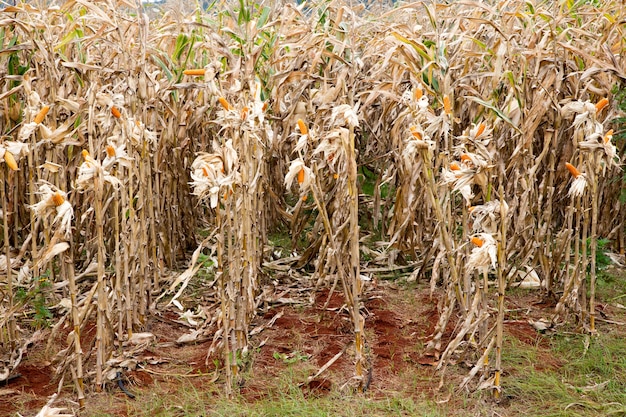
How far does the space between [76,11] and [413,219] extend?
2.91 meters

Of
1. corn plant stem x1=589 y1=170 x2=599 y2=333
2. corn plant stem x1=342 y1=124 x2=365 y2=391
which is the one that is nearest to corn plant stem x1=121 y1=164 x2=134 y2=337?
corn plant stem x1=342 y1=124 x2=365 y2=391

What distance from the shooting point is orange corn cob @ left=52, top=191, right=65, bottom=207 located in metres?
2.58

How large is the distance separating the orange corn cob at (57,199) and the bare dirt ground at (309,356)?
104 centimetres

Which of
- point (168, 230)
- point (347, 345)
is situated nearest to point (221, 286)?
point (347, 345)

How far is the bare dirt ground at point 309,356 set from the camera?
3205 mm

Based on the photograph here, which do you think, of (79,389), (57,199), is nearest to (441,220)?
(57,199)

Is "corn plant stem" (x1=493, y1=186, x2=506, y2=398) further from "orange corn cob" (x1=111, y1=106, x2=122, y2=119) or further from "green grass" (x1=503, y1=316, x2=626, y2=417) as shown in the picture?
"orange corn cob" (x1=111, y1=106, x2=122, y2=119)

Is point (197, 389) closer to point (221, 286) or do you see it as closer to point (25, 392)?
point (221, 286)

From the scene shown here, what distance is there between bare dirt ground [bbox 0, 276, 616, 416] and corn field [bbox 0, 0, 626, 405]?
0.33 ft

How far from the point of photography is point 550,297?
4.36m

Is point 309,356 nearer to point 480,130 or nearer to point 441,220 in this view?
point 441,220

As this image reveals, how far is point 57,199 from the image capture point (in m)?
2.59

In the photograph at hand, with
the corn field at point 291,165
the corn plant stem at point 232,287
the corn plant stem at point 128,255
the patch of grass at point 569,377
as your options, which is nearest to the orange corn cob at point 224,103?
the corn field at point 291,165

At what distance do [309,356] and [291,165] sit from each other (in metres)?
1.17
